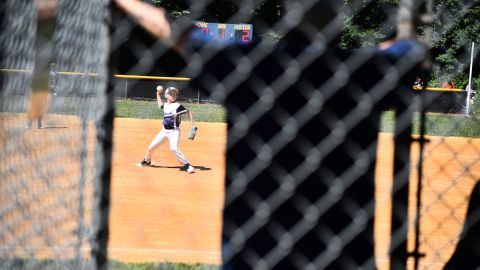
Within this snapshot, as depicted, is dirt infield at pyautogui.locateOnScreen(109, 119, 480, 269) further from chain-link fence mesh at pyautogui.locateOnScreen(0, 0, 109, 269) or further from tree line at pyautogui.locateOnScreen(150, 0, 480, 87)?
chain-link fence mesh at pyautogui.locateOnScreen(0, 0, 109, 269)

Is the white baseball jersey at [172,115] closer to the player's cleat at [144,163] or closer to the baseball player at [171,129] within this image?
the baseball player at [171,129]

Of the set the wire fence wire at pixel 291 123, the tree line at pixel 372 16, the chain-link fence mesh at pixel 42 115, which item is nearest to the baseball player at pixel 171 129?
the tree line at pixel 372 16

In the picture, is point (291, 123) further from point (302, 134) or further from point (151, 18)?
point (151, 18)

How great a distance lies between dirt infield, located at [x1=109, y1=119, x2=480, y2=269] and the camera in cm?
560

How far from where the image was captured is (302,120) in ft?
9.13

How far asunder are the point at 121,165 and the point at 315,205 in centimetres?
839

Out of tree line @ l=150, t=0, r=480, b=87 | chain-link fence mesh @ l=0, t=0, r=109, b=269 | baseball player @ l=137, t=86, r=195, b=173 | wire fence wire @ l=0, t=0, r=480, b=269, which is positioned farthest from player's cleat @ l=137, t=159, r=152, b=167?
wire fence wire @ l=0, t=0, r=480, b=269

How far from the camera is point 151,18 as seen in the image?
240cm

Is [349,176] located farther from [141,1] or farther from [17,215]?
[17,215]

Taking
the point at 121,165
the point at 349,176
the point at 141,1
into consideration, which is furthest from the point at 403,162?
the point at 121,165

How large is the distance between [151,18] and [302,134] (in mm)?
813

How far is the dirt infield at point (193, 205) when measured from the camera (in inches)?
221

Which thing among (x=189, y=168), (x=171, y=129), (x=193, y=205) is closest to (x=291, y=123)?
(x=193, y=205)

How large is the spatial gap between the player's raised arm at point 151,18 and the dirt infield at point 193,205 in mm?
1638
